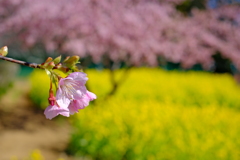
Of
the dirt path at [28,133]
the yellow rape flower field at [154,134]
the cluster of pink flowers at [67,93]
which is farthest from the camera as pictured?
the dirt path at [28,133]

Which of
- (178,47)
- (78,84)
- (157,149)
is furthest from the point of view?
(178,47)

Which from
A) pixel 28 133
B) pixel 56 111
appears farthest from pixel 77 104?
pixel 28 133

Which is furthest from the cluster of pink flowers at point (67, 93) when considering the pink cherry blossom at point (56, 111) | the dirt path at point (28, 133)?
the dirt path at point (28, 133)

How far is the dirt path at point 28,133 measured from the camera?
4.88 metres

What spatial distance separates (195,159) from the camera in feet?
11.9

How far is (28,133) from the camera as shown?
607 centimetres

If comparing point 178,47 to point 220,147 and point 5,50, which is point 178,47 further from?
point 5,50

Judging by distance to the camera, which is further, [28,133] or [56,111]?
[28,133]

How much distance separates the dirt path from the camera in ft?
16.0

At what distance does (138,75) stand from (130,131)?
274 inches

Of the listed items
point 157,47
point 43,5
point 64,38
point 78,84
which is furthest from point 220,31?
point 78,84

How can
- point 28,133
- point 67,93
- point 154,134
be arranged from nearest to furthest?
point 67,93, point 154,134, point 28,133

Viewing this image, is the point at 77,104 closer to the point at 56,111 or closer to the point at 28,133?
the point at 56,111

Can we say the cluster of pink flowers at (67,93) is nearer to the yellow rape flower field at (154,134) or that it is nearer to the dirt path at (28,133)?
the yellow rape flower field at (154,134)
